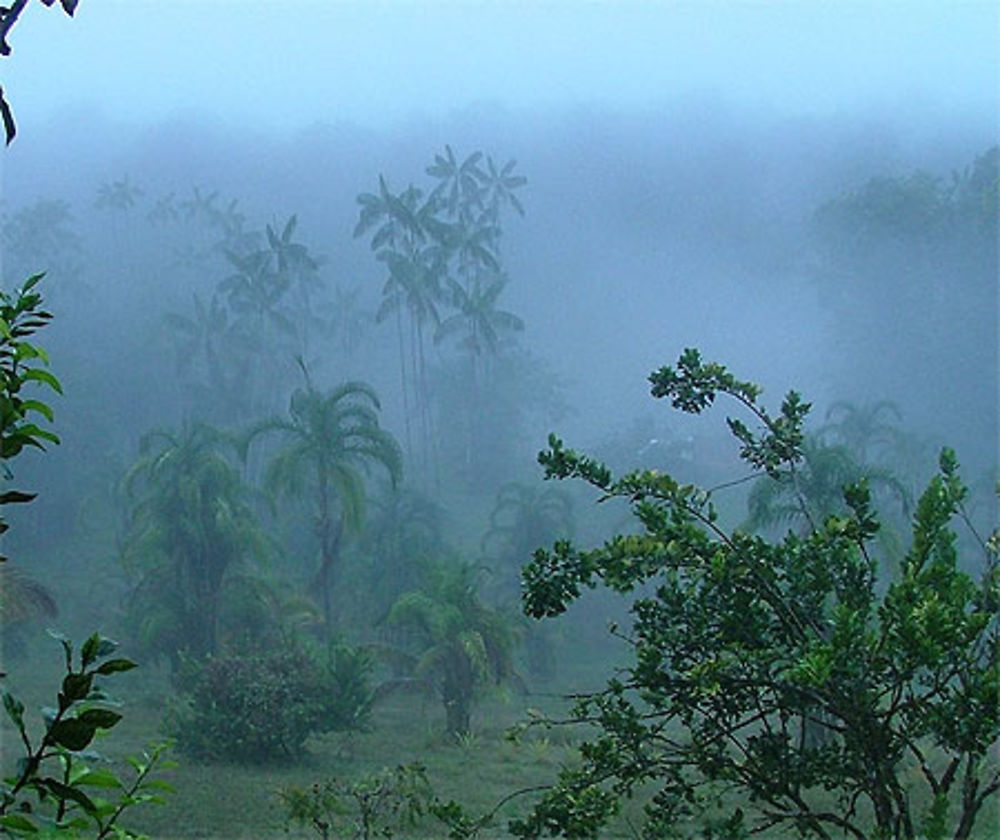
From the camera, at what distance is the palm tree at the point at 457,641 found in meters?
19.3

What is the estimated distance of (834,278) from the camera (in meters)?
56.2

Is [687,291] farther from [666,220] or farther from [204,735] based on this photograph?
[204,735]

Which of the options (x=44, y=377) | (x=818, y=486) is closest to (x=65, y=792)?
(x=44, y=377)

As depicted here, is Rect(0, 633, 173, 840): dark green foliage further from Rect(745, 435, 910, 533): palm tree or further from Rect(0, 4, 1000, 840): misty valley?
Rect(745, 435, 910, 533): palm tree

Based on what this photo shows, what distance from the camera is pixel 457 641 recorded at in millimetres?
19422

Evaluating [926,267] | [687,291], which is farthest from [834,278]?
[687,291]

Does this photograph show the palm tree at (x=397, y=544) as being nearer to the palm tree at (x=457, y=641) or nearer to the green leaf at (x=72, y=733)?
the palm tree at (x=457, y=641)

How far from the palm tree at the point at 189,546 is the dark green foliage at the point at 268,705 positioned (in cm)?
398

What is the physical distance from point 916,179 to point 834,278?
6617mm

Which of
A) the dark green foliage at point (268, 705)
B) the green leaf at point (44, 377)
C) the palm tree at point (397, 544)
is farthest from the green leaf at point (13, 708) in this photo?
the palm tree at point (397, 544)

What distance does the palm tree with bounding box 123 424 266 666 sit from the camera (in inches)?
890

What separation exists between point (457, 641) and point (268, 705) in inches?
142

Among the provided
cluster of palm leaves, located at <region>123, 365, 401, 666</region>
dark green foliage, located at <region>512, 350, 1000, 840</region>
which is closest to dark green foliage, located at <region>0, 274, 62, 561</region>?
dark green foliage, located at <region>512, 350, 1000, 840</region>

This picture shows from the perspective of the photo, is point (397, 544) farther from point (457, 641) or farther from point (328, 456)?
point (457, 641)
